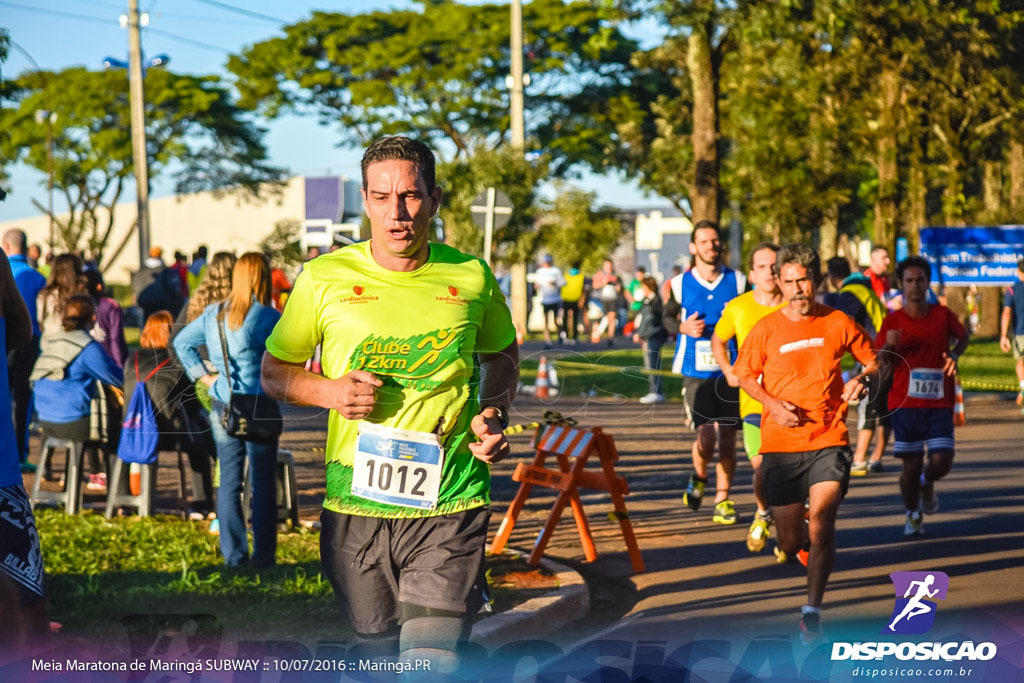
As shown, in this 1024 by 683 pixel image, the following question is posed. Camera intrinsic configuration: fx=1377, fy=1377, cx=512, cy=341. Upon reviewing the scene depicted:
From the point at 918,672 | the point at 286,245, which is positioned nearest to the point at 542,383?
the point at 918,672

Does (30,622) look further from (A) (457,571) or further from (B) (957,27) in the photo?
(B) (957,27)

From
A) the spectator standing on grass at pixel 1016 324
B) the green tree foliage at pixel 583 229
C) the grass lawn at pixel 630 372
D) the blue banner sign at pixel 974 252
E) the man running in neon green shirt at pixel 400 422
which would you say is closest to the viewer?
the man running in neon green shirt at pixel 400 422

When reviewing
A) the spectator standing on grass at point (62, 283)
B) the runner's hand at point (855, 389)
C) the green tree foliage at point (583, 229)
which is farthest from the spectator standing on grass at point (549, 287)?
the runner's hand at point (855, 389)

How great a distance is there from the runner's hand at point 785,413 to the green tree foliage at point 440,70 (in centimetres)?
3674

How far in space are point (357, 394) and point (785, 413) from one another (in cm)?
354

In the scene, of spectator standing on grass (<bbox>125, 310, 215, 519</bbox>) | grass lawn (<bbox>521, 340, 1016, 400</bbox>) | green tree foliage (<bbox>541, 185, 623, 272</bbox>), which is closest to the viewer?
grass lawn (<bbox>521, 340, 1016, 400</bbox>)

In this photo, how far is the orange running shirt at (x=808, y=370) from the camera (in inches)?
278

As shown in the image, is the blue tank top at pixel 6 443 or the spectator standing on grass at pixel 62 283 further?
the spectator standing on grass at pixel 62 283

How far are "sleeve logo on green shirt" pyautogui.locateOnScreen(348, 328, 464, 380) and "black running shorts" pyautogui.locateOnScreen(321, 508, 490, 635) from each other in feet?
1.46

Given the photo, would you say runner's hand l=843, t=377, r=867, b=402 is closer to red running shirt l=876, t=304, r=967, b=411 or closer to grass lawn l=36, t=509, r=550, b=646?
grass lawn l=36, t=509, r=550, b=646

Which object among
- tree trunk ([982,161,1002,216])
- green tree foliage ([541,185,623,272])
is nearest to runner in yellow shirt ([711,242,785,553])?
tree trunk ([982,161,1002,216])

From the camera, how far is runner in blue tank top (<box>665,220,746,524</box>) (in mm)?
9906

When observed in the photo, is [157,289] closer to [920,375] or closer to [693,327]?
[693,327]

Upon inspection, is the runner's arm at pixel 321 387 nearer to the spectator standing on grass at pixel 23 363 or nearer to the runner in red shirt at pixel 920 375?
the runner in red shirt at pixel 920 375
